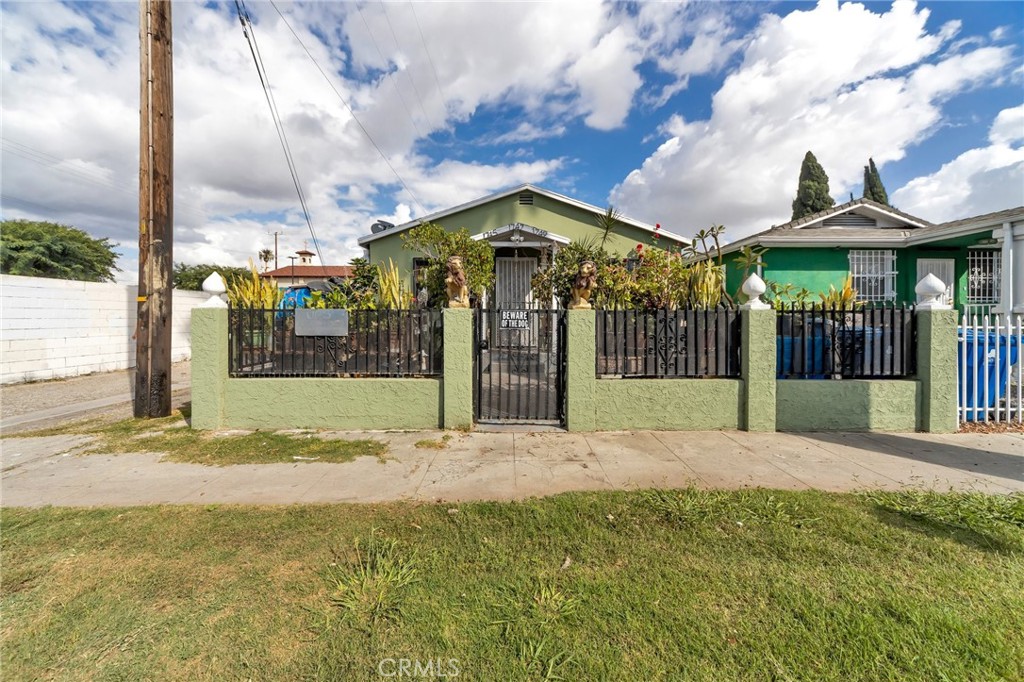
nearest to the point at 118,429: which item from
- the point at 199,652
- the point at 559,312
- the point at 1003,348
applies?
the point at 199,652

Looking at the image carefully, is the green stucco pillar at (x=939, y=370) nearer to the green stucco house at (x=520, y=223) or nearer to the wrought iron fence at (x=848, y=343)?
the wrought iron fence at (x=848, y=343)

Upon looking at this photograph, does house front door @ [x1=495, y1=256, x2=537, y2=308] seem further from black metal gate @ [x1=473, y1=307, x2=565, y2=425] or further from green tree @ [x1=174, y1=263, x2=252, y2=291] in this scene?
green tree @ [x1=174, y1=263, x2=252, y2=291]

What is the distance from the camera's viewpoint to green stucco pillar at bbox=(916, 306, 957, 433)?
208 inches

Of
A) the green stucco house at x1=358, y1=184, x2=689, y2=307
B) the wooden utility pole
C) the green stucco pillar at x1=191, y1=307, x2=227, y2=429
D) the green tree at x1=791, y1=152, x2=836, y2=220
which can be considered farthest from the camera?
the green tree at x1=791, y1=152, x2=836, y2=220

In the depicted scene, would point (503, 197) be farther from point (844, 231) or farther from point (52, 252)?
point (52, 252)

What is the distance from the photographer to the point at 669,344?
5.57m

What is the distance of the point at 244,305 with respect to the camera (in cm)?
607

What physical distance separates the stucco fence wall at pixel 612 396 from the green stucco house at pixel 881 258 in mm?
6014

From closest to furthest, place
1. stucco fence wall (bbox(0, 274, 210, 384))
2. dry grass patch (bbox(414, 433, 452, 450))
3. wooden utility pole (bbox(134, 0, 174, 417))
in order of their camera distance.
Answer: dry grass patch (bbox(414, 433, 452, 450))
wooden utility pole (bbox(134, 0, 174, 417))
stucco fence wall (bbox(0, 274, 210, 384))

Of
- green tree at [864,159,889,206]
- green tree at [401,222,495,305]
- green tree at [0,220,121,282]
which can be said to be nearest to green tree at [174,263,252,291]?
green tree at [0,220,121,282]

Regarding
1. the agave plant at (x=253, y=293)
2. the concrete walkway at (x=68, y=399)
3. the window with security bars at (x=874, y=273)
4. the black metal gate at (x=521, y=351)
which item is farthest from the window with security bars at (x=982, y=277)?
the concrete walkway at (x=68, y=399)

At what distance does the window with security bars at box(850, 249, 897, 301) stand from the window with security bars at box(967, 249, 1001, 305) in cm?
226

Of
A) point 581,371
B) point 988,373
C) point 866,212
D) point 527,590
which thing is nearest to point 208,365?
point 581,371

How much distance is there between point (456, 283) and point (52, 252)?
1261 inches
